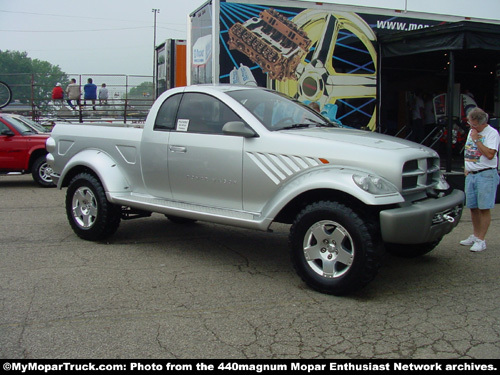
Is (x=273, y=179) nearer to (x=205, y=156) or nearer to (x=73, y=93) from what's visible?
(x=205, y=156)

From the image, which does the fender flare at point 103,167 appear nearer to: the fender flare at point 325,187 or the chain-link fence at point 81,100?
the fender flare at point 325,187

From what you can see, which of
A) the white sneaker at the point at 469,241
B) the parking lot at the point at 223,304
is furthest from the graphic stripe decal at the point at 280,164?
the white sneaker at the point at 469,241

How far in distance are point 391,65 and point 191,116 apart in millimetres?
10289

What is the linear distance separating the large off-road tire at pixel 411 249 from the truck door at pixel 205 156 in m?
1.79

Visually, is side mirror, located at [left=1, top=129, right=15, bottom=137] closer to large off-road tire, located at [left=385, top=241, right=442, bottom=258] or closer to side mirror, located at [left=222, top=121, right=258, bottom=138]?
side mirror, located at [left=222, top=121, right=258, bottom=138]

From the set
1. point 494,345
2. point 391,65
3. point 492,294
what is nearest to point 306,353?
point 494,345

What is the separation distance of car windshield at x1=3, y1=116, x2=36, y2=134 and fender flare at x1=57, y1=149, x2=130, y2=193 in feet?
19.2

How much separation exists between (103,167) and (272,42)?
5821mm

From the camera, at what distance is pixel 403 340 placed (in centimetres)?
363

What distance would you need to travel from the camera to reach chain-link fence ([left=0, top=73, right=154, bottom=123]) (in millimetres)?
21906

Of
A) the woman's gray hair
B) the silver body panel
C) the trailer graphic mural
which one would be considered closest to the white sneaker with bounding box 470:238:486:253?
the silver body panel

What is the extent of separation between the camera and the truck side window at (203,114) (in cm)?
545

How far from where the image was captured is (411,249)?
5.59 meters
